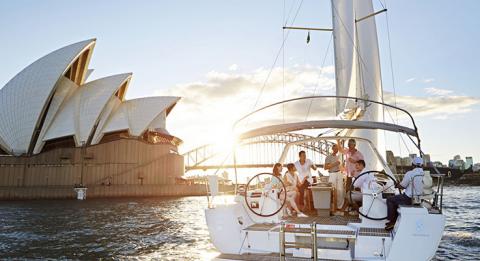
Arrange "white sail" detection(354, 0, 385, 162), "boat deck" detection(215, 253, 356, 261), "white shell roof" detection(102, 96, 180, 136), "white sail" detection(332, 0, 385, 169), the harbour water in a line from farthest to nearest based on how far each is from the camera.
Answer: "white shell roof" detection(102, 96, 180, 136) → "white sail" detection(332, 0, 385, 169) → "white sail" detection(354, 0, 385, 162) → the harbour water → "boat deck" detection(215, 253, 356, 261)

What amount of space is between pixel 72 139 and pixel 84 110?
499 cm

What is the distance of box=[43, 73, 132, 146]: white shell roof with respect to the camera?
46188mm

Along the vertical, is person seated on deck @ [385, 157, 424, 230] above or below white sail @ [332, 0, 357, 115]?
below

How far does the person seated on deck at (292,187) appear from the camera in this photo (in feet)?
24.3

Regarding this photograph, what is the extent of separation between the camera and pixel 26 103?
4569 cm

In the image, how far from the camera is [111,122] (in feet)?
166

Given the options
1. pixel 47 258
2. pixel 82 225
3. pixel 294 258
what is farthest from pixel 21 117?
pixel 294 258

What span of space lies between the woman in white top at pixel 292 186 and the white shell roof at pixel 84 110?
4331 centimetres

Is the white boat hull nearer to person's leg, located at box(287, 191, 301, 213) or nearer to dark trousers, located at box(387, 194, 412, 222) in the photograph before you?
dark trousers, located at box(387, 194, 412, 222)

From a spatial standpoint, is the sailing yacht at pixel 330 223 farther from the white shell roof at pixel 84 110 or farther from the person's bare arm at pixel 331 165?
the white shell roof at pixel 84 110

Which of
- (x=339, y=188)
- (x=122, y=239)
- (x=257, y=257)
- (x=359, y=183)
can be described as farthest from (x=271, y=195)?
Answer: (x=122, y=239)

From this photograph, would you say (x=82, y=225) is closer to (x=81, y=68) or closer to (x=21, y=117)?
(x=21, y=117)

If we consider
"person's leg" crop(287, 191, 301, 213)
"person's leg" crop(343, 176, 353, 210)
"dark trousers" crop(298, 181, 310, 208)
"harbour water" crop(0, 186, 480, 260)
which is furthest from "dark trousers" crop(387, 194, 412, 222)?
"harbour water" crop(0, 186, 480, 260)

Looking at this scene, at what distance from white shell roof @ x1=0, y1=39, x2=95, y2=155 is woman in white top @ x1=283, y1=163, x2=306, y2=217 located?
45.9 m
